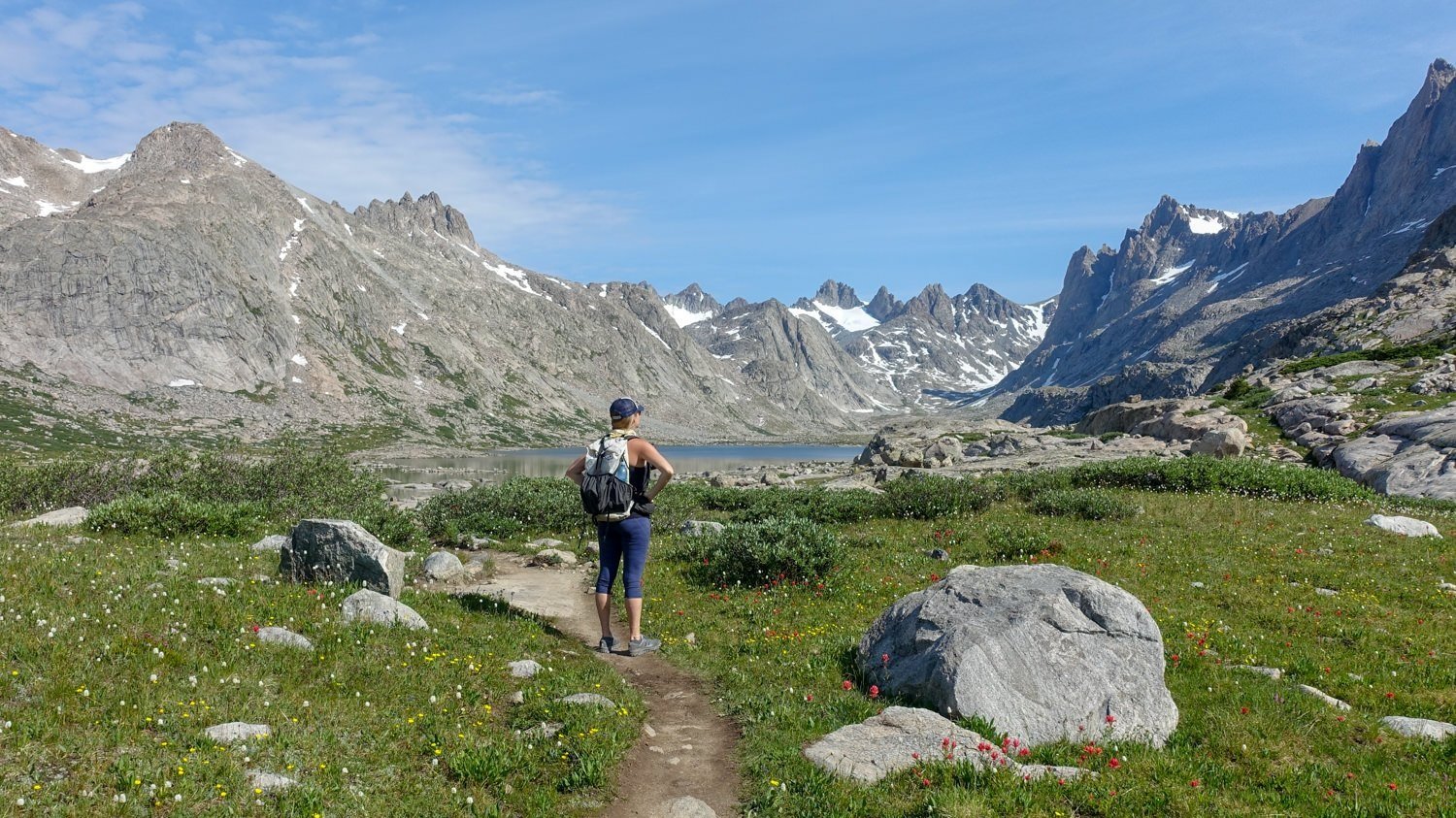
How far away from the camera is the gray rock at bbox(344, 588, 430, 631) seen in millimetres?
12211

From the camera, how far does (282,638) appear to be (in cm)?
1078

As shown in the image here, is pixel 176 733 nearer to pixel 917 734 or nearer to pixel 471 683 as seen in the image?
pixel 471 683

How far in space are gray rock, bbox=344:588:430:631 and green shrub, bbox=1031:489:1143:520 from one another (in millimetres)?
21255

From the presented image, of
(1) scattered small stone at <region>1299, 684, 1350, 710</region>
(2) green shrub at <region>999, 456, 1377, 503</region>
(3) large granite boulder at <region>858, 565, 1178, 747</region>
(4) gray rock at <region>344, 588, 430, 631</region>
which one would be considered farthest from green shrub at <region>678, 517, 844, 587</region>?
(2) green shrub at <region>999, 456, 1377, 503</region>

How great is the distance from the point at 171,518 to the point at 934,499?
2355 cm

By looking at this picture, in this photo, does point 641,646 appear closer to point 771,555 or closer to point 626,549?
point 626,549

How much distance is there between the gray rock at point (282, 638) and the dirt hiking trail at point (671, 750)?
4652 millimetres

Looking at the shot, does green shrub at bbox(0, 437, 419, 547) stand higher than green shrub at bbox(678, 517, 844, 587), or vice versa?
green shrub at bbox(0, 437, 419, 547)

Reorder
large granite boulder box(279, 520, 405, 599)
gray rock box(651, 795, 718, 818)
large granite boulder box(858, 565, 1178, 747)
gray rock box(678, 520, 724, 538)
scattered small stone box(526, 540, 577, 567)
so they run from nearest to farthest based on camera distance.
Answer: gray rock box(651, 795, 718, 818), large granite boulder box(858, 565, 1178, 747), large granite boulder box(279, 520, 405, 599), scattered small stone box(526, 540, 577, 567), gray rock box(678, 520, 724, 538)

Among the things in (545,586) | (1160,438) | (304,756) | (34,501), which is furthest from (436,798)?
(1160,438)

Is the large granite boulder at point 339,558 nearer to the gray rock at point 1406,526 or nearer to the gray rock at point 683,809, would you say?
the gray rock at point 683,809

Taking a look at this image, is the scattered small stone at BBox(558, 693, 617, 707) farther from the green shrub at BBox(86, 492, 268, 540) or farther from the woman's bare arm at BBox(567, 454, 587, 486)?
the green shrub at BBox(86, 492, 268, 540)

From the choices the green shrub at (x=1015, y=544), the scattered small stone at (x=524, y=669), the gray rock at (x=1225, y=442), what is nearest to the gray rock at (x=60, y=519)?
the scattered small stone at (x=524, y=669)

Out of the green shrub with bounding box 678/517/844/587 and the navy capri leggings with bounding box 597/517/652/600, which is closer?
the navy capri leggings with bounding box 597/517/652/600
